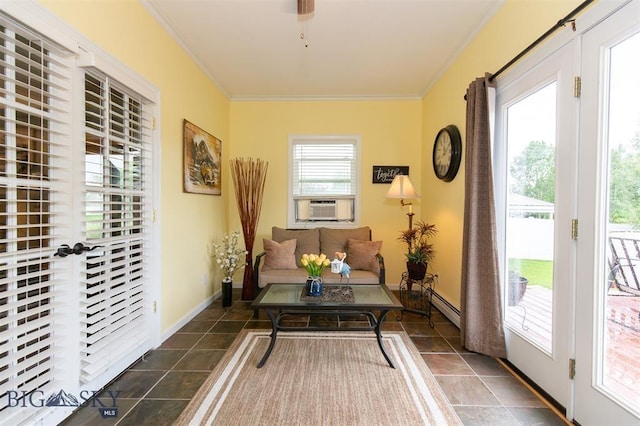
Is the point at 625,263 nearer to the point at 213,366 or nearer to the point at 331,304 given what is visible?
the point at 331,304

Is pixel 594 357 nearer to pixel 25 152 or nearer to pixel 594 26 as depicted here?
pixel 594 26

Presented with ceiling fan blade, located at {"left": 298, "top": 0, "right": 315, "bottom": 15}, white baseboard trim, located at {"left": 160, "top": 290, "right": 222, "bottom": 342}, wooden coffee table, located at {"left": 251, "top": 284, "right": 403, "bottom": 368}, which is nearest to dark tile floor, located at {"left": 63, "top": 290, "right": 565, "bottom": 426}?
white baseboard trim, located at {"left": 160, "top": 290, "right": 222, "bottom": 342}

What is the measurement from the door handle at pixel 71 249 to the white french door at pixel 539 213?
2.82 metres

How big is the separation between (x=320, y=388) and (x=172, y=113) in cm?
265

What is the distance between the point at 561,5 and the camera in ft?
5.20

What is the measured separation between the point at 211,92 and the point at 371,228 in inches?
111

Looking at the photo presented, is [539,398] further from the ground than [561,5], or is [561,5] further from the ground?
[561,5]

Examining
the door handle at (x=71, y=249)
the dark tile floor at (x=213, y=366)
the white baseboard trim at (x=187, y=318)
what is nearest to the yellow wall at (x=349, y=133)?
the white baseboard trim at (x=187, y=318)

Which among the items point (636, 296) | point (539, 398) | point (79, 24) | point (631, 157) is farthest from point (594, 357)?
point (79, 24)

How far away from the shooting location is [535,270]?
73.2 inches

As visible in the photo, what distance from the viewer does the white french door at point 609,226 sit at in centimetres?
126

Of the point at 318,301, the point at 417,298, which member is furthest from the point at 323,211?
the point at 318,301

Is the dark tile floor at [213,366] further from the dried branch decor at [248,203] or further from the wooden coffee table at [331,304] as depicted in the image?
the dried branch decor at [248,203]

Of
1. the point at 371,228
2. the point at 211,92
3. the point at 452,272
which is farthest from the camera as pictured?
the point at 371,228
